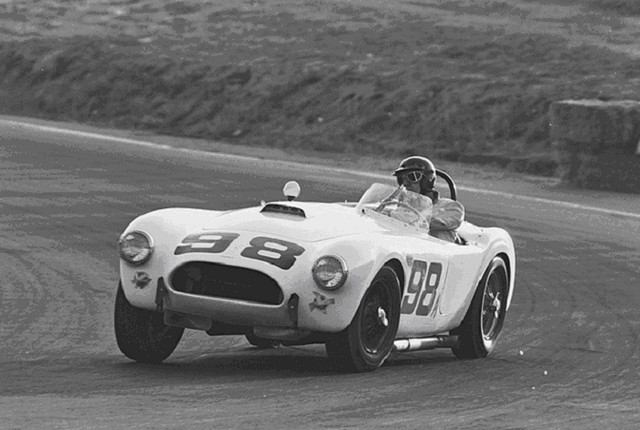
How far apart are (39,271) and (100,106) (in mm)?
12828

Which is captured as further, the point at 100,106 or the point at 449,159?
the point at 100,106

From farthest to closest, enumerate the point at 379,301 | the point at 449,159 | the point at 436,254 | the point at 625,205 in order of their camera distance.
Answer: the point at 449,159, the point at 625,205, the point at 436,254, the point at 379,301

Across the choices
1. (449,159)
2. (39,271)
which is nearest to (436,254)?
(39,271)

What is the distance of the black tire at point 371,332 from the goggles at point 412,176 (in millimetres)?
1249

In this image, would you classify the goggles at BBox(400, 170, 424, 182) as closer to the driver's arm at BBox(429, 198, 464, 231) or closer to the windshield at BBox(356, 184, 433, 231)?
the windshield at BBox(356, 184, 433, 231)

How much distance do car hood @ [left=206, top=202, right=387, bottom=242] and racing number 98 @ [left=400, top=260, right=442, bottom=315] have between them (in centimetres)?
30

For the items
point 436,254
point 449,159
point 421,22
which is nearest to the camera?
point 436,254

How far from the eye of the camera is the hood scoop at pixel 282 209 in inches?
354

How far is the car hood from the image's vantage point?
8.67 m

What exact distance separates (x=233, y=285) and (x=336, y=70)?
54.5 ft

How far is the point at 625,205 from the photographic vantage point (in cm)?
1873

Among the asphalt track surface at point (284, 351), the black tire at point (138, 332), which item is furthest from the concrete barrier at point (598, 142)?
the black tire at point (138, 332)

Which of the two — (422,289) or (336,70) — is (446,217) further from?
(336,70)

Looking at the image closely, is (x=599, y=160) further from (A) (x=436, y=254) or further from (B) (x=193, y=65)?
(A) (x=436, y=254)
